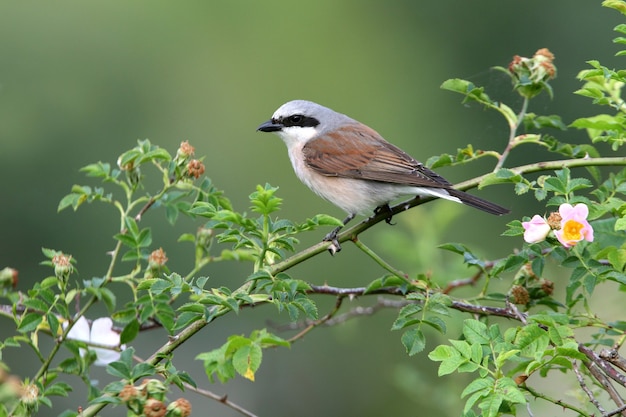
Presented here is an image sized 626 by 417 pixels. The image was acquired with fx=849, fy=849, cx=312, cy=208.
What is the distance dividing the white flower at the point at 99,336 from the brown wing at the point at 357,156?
5.23ft

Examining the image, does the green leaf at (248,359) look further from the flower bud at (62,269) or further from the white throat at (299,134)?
the white throat at (299,134)

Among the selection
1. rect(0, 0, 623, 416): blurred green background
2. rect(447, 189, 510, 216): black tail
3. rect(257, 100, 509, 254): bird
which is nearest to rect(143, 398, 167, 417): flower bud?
rect(447, 189, 510, 216): black tail

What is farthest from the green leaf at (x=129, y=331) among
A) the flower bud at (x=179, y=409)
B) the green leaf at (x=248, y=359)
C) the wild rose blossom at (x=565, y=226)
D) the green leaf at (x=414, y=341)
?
the wild rose blossom at (x=565, y=226)

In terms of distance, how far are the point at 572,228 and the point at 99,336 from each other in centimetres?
131

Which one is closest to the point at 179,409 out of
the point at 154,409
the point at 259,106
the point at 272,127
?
the point at 154,409

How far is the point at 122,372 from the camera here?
195 cm

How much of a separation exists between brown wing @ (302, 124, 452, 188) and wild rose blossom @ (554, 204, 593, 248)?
1.54 meters

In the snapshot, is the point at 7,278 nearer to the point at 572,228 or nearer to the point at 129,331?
the point at 129,331

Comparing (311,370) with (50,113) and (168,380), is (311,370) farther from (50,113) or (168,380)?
(168,380)

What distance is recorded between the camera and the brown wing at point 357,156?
147 inches

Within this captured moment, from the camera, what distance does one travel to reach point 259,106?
9.05m

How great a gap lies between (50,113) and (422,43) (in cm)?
394

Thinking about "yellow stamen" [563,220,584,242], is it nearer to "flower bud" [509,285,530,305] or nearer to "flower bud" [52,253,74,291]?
"flower bud" [509,285,530,305]

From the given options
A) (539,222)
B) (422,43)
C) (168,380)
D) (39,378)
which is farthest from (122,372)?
(422,43)
